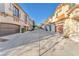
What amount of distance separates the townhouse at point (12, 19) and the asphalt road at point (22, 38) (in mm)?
86

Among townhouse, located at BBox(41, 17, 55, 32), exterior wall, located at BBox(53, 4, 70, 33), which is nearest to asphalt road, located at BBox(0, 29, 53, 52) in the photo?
townhouse, located at BBox(41, 17, 55, 32)

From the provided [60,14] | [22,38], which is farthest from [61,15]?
[22,38]

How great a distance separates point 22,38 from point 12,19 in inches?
13.7

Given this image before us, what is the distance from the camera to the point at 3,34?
8.66ft

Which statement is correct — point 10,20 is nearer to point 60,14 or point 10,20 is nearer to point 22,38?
point 22,38

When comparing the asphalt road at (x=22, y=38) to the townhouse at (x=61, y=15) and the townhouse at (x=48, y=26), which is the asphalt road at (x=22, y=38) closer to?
the townhouse at (x=48, y=26)

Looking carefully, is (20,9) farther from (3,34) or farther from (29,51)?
(29,51)

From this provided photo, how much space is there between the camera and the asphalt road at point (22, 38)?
264 cm

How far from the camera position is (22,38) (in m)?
2.70

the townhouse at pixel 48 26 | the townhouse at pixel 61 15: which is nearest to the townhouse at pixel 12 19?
the townhouse at pixel 48 26

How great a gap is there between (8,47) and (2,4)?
69cm

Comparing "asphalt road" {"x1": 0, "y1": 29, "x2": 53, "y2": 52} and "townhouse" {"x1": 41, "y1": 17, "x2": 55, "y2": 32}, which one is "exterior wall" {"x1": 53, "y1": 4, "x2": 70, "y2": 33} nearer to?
"townhouse" {"x1": 41, "y1": 17, "x2": 55, "y2": 32}

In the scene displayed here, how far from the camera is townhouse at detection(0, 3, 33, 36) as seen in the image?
2.63 m

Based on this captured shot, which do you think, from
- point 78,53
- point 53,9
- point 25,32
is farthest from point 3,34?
point 78,53
